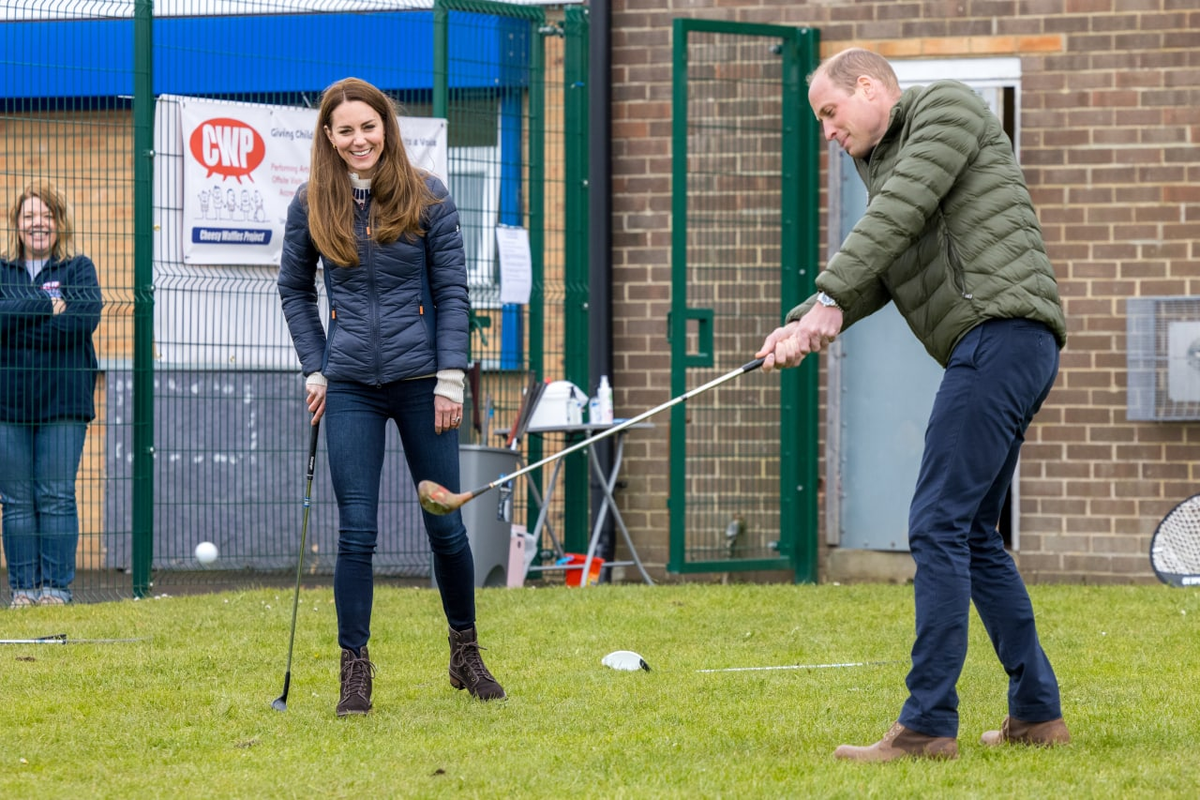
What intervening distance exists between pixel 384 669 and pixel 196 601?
2.49 m

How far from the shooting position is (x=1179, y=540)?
9266 millimetres

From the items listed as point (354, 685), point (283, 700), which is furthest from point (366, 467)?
point (283, 700)

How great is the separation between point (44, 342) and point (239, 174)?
4.64 feet

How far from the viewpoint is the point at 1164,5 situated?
984cm

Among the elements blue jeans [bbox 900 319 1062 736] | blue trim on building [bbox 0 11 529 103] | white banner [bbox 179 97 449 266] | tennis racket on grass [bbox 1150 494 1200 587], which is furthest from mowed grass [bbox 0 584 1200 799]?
blue trim on building [bbox 0 11 529 103]

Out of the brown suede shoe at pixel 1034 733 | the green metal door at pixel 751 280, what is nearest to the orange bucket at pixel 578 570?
the green metal door at pixel 751 280

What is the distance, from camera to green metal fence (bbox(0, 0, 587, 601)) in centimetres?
876

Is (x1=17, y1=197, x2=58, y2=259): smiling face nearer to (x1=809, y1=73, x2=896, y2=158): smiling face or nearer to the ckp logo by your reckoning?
the ckp logo

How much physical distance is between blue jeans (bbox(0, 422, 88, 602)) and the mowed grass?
1.42 ft

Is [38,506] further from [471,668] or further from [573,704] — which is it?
[573,704]

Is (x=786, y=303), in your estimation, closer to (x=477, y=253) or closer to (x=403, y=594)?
(x=477, y=253)

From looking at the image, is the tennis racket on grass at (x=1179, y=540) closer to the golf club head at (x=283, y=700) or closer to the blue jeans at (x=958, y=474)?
the blue jeans at (x=958, y=474)

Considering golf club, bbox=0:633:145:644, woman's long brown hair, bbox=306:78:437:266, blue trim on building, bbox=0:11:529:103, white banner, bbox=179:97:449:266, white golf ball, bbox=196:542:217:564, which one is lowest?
golf club, bbox=0:633:145:644

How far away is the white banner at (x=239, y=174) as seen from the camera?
902 cm
